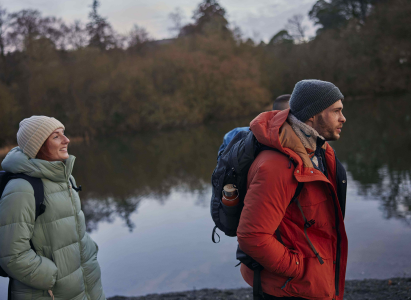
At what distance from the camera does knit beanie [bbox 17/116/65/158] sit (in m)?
2.13

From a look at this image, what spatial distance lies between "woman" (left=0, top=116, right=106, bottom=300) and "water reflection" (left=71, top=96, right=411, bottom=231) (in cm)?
536

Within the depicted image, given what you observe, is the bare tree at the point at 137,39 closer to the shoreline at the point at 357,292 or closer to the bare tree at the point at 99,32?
the bare tree at the point at 99,32

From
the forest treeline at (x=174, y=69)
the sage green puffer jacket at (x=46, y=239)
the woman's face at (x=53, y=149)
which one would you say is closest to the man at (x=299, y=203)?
the sage green puffer jacket at (x=46, y=239)

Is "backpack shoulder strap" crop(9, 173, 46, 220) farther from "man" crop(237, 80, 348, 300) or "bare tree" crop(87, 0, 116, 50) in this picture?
"bare tree" crop(87, 0, 116, 50)

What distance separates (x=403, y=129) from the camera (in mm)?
15578

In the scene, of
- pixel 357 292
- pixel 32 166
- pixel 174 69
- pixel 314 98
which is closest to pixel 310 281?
pixel 314 98

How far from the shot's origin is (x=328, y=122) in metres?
1.79

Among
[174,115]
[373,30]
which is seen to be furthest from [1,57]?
[373,30]

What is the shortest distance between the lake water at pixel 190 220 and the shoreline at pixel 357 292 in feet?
1.22

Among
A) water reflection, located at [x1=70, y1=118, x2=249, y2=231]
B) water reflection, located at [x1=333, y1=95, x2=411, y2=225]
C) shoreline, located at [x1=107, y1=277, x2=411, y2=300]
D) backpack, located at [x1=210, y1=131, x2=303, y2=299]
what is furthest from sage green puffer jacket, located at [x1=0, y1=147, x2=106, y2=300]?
water reflection, located at [x1=333, y1=95, x2=411, y2=225]

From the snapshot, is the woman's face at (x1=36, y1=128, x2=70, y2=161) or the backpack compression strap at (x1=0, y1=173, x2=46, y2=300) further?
the woman's face at (x1=36, y1=128, x2=70, y2=161)

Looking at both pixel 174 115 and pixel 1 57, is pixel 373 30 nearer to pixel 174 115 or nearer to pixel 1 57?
pixel 174 115

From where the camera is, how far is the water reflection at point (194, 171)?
27.1 ft

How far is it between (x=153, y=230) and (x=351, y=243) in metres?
3.60
